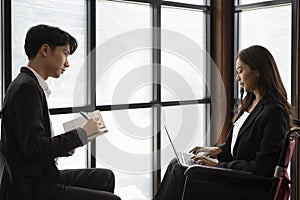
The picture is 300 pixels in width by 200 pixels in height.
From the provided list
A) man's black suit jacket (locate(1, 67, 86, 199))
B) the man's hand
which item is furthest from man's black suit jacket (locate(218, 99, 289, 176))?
man's black suit jacket (locate(1, 67, 86, 199))

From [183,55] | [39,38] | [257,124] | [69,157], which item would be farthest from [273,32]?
[39,38]

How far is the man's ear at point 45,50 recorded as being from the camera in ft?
6.50

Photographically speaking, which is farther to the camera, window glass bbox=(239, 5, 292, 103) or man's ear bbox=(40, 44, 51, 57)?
window glass bbox=(239, 5, 292, 103)

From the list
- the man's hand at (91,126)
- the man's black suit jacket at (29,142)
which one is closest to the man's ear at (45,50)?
the man's black suit jacket at (29,142)

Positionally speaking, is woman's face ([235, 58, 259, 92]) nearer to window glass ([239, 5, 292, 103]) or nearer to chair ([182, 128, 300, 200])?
chair ([182, 128, 300, 200])

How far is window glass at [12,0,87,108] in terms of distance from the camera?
253 cm

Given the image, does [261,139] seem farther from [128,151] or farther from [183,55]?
[183,55]

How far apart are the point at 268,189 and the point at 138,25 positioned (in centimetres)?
159

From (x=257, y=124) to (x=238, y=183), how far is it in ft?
1.03

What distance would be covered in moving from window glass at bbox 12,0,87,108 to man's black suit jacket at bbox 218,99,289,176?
A: 110 centimetres

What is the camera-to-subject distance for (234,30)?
12.0 ft

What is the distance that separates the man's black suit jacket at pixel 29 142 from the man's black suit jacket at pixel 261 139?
2.90 feet

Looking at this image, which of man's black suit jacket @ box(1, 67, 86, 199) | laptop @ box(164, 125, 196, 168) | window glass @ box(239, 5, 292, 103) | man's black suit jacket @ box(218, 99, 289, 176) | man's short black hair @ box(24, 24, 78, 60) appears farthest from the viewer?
window glass @ box(239, 5, 292, 103)

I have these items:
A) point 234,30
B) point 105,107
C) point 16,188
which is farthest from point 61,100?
point 234,30
